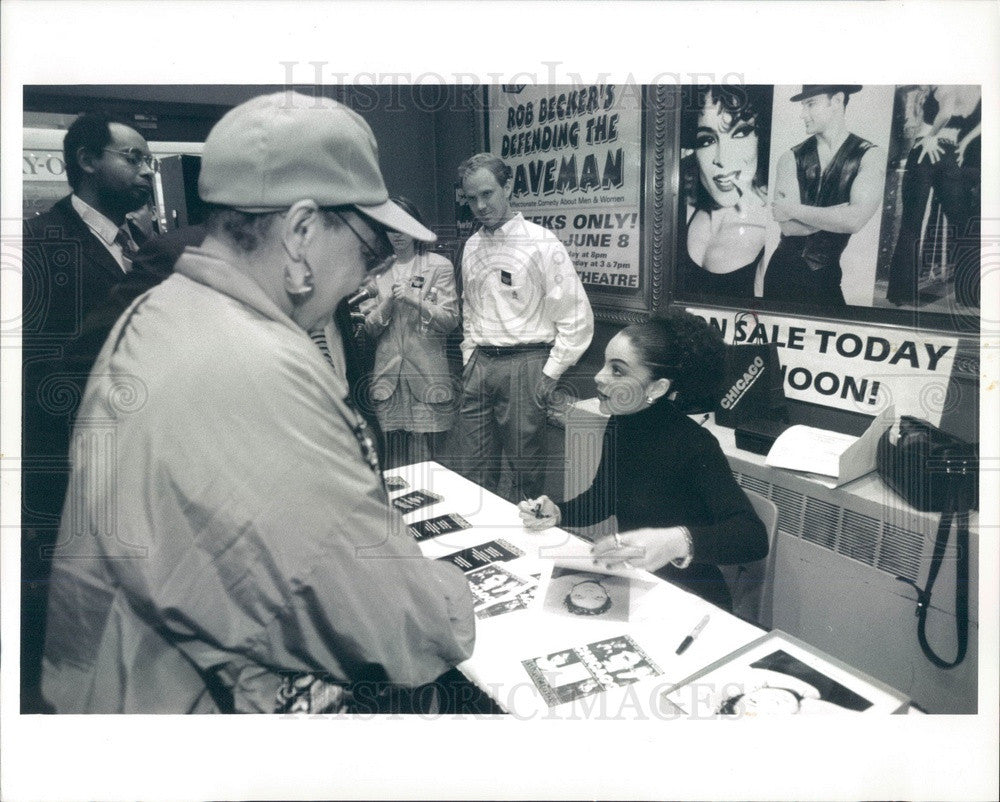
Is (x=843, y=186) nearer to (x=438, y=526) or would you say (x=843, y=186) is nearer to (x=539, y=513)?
(x=539, y=513)

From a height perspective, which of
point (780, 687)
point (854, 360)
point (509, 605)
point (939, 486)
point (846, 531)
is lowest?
point (780, 687)

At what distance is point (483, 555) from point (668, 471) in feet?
1.47

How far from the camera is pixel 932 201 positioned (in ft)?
4.87

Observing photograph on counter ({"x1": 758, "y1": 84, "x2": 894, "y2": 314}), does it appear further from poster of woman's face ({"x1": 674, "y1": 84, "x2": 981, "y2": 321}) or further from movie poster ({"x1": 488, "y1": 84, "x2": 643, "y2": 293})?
movie poster ({"x1": 488, "y1": 84, "x2": 643, "y2": 293})

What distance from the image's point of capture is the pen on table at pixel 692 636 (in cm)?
135

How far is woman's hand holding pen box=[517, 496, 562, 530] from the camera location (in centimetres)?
160

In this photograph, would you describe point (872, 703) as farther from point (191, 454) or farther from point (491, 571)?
point (191, 454)

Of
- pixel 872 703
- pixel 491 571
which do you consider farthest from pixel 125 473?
pixel 872 703

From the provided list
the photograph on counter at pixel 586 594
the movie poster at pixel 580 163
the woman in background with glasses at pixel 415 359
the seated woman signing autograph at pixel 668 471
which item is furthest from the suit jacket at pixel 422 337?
the photograph on counter at pixel 586 594

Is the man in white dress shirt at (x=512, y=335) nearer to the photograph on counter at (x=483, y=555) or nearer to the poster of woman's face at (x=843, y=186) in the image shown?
the photograph on counter at (x=483, y=555)

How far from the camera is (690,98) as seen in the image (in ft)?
4.88

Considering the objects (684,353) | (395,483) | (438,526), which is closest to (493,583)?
(438,526)

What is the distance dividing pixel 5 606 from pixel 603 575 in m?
1.28

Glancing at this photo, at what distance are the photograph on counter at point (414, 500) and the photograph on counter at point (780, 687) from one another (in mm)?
607
